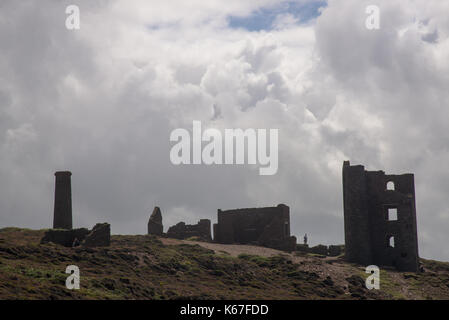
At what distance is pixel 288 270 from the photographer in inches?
2226

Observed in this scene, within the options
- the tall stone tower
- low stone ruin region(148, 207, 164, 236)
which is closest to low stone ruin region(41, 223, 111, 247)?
the tall stone tower

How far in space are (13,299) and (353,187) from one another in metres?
39.0

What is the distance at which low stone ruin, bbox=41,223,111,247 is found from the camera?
54531 millimetres

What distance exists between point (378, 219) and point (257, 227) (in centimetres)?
1183

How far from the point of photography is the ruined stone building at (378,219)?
2542 inches

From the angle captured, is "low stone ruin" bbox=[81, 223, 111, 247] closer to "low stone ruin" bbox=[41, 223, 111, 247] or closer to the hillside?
"low stone ruin" bbox=[41, 223, 111, 247]

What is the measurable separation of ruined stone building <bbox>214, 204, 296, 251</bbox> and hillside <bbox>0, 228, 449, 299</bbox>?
95.6 inches

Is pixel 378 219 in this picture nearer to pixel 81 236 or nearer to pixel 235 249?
pixel 235 249

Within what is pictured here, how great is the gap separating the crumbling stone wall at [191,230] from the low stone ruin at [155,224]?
1.17 metres

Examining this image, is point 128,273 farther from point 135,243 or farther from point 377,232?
point 377,232

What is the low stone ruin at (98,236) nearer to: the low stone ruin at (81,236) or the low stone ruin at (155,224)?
the low stone ruin at (81,236)

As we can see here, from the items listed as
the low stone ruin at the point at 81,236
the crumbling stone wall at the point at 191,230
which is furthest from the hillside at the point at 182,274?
the crumbling stone wall at the point at 191,230
